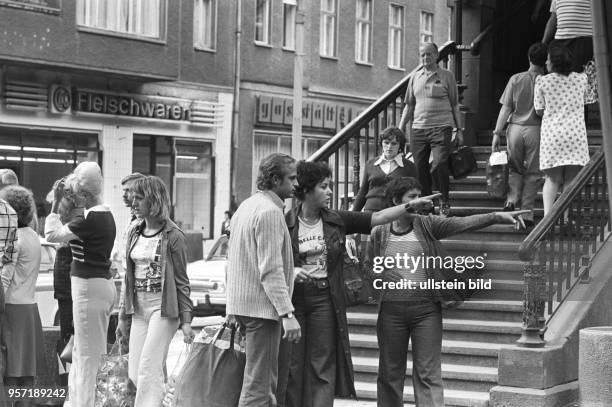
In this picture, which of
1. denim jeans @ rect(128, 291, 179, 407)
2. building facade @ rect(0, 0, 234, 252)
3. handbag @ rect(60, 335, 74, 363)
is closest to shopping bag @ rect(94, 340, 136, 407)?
denim jeans @ rect(128, 291, 179, 407)

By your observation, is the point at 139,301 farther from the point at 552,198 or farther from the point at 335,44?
the point at 335,44

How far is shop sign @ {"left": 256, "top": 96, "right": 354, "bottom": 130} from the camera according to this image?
35344mm

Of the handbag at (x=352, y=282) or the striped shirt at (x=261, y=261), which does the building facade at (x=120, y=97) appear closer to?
the handbag at (x=352, y=282)

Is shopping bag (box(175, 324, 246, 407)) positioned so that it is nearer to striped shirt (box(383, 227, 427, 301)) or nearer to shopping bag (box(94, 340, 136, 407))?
shopping bag (box(94, 340, 136, 407))

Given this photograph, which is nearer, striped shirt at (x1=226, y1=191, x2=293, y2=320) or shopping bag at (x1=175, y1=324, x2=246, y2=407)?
striped shirt at (x1=226, y1=191, x2=293, y2=320)

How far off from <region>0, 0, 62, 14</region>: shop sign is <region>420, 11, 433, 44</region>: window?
16729 mm

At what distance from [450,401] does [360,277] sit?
2.07 meters

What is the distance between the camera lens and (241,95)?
34688 mm

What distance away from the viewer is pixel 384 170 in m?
11.8

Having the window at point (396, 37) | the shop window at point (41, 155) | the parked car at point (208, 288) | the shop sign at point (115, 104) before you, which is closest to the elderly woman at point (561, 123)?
the parked car at point (208, 288)

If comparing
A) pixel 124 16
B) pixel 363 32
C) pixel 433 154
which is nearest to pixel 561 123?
pixel 433 154

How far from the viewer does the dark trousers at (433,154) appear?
1338cm

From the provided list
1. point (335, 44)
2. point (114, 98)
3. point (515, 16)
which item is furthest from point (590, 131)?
point (335, 44)

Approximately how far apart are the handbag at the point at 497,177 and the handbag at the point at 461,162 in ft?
1.48
